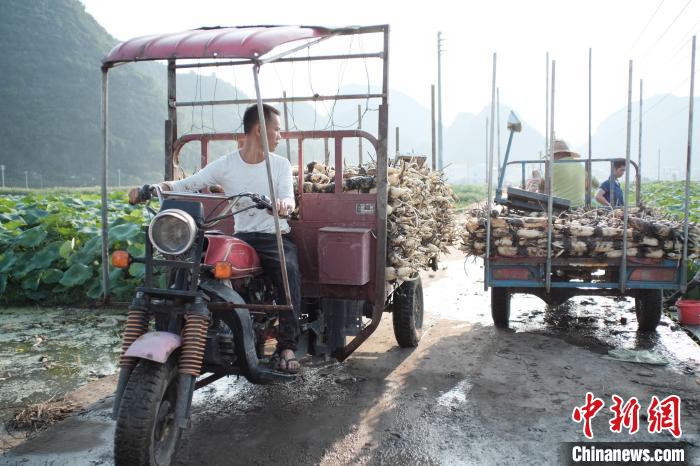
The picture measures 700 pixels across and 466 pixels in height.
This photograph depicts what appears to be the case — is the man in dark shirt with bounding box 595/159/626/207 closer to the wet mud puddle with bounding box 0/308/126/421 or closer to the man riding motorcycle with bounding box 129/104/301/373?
the man riding motorcycle with bounding box 129/104/301/373

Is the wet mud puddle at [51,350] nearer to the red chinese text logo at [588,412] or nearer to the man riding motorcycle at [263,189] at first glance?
the man riding motorcycle at [263,189]

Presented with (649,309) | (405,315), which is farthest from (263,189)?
(649,309)

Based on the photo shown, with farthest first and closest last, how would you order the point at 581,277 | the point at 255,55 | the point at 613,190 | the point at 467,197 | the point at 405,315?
1. the point at 467,197
2. the point at 613,190
3. the point at 581,277
4. the point at 405,315
5. the point at 255,55

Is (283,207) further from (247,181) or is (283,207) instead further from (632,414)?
(632,414)

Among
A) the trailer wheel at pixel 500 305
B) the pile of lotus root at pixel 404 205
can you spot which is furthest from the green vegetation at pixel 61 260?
the trailer wheel at pixel 500 305

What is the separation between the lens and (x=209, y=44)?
3205 mm

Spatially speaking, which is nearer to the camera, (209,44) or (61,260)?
(209,44)

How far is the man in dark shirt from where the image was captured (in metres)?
8.03

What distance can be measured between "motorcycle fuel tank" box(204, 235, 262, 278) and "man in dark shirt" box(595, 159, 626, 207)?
5.96 meters

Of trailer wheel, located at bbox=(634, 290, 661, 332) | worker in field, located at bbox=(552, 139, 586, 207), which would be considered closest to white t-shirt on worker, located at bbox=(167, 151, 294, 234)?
trailer wheel, located at bbox=(634, 290, 661, 332)

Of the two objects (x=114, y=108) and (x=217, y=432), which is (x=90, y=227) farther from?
(x=114, y=108)

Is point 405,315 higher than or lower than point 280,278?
lower

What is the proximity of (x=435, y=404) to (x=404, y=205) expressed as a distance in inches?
73.9

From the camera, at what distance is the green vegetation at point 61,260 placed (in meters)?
7.72
